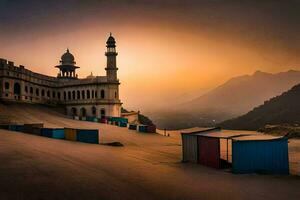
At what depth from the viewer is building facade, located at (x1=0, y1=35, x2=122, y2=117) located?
69.5 meters

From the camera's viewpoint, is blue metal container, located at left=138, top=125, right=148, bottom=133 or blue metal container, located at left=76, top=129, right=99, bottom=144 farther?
blue metal container, located at left=138, top=125, right=148, bottom=133

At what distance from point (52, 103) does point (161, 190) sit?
71518 mm

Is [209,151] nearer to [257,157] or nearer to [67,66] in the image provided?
[257,157]

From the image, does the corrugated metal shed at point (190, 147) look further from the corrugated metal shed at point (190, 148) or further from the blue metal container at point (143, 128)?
the blue metal container at point (143, 128)

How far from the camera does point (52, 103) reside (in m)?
81.4

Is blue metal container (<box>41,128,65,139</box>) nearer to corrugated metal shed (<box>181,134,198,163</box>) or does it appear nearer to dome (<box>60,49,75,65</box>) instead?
corrugated metal shed (<box>181,134,198,163</box>)

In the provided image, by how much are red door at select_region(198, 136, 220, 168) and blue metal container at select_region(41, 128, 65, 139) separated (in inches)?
889

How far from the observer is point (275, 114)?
105m

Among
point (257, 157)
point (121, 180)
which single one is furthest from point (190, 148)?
point (121, 180)

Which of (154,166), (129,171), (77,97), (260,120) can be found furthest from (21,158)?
(260,120)

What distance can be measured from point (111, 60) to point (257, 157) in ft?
218

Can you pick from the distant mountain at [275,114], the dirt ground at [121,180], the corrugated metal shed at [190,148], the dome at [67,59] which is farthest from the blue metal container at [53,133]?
the distant mountain at [275,114]

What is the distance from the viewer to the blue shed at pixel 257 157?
2144 cm

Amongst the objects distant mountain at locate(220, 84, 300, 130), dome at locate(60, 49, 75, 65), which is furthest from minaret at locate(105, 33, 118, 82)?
distant mountain at locate(220, 84, 300, 130)
